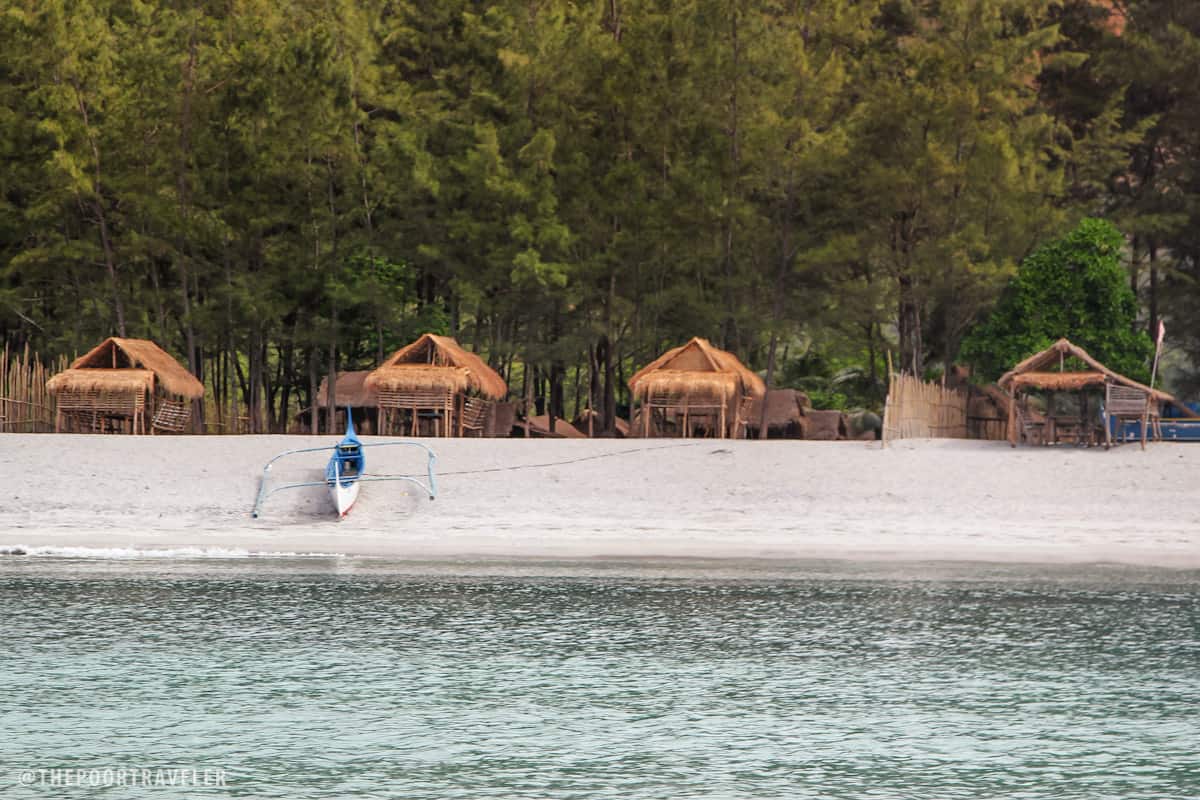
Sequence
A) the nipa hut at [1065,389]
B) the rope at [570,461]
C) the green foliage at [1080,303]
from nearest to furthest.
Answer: the rope at [570,461] < the nipa hut at [1065,389] < the green foliage at [1080,303]

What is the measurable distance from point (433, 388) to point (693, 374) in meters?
5.09

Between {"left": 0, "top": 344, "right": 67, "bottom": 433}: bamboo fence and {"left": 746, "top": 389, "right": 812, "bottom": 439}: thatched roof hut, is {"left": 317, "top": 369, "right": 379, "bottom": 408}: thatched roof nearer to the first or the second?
{"left": 0, "top": 344, "right": 67, "bottom": 433}: bamboo fence

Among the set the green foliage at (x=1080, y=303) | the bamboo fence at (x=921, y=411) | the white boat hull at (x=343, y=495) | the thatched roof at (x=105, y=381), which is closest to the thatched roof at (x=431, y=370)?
the thatched roof at (x=105, y=381)

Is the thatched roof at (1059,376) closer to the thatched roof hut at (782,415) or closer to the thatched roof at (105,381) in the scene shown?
the thatched roof hut at (782,415)

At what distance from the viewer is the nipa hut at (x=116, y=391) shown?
98.3ft

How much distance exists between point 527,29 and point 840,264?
28.3 feet

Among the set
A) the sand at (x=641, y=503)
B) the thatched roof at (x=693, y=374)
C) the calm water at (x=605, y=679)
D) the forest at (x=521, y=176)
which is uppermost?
the forest at (x=521, y=176)

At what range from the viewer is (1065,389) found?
26.8 metres

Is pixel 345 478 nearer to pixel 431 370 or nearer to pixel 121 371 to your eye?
pixel 431 370

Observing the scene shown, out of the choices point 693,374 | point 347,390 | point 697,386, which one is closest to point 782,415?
point 693,374

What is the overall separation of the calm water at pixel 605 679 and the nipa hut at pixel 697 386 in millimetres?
11582

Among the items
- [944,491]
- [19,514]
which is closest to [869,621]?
[944,491]

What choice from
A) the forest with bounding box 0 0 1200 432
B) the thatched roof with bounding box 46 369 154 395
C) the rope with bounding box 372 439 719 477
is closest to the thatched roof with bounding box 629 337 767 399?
the forest with bounding box 0 0 1200 432

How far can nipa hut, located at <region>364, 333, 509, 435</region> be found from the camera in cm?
3014
